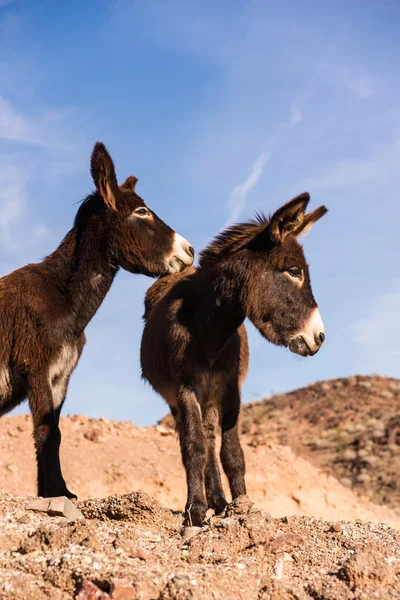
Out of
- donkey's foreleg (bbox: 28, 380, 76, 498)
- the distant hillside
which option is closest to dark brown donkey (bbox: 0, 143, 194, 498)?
donkey's foreleg (bbox: 28, 380, 76, 498)

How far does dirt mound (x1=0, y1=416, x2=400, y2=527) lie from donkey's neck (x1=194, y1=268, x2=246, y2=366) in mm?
5877

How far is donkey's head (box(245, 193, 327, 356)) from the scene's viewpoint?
7.19m

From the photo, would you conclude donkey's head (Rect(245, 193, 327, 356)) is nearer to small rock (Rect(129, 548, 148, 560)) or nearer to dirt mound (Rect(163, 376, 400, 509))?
small rock (Rect(129, 548, 148, 560))

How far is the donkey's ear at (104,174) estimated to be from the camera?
744 centimetres

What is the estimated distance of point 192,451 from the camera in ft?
22.9

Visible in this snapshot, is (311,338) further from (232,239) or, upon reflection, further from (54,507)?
(54,507)

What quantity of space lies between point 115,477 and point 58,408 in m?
6.18

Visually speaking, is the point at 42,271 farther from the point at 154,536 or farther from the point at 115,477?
the point at 115,477

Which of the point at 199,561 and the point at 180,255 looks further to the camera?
the point at 180,255

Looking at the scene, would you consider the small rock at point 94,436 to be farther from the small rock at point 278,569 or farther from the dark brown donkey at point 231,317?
the small rock at point 278,569

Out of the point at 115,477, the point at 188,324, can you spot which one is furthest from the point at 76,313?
the point at 115,477

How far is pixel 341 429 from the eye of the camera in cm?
2006

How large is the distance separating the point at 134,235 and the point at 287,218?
1.44 m

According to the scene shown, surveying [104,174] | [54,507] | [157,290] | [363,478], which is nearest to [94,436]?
[157,290]
